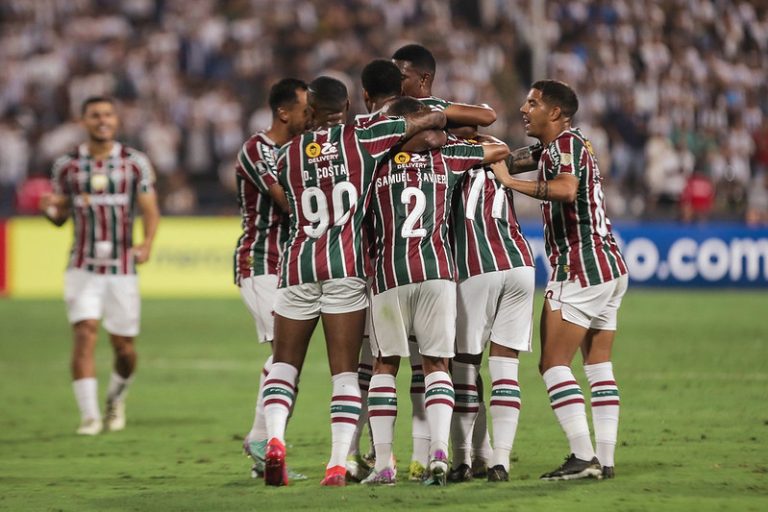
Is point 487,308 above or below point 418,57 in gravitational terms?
below

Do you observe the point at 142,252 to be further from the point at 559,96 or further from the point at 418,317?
the point at 559,96

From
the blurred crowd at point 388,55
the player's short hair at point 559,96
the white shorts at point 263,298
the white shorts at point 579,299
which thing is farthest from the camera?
the blurred crowd at point 388,55

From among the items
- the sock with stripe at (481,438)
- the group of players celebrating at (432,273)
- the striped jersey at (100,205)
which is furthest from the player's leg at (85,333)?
the sock with stripe at (481,438)

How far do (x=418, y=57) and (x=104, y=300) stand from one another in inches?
159

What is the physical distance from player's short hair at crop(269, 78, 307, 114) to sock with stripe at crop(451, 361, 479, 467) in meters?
2.01

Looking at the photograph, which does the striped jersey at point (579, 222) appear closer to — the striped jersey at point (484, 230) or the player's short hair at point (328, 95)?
the striped jersey at point (484, 230)

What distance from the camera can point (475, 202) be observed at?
24.2ft

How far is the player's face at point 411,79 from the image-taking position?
744cm

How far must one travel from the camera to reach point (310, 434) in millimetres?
9312

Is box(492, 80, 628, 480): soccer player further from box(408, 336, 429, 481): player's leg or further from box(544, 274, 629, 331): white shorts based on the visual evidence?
box(408, 336, 429, 481): player's leg

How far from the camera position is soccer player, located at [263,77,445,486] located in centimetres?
698

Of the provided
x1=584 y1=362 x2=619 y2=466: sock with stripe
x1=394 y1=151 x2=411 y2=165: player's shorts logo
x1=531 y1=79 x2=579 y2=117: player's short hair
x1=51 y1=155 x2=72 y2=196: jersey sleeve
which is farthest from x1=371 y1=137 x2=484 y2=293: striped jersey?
x1=51 y1=155 x2=72 y2=196: jersey sleeve

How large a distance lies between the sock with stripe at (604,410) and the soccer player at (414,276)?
99 cm

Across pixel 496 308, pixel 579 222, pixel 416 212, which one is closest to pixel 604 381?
pixel 496 308
